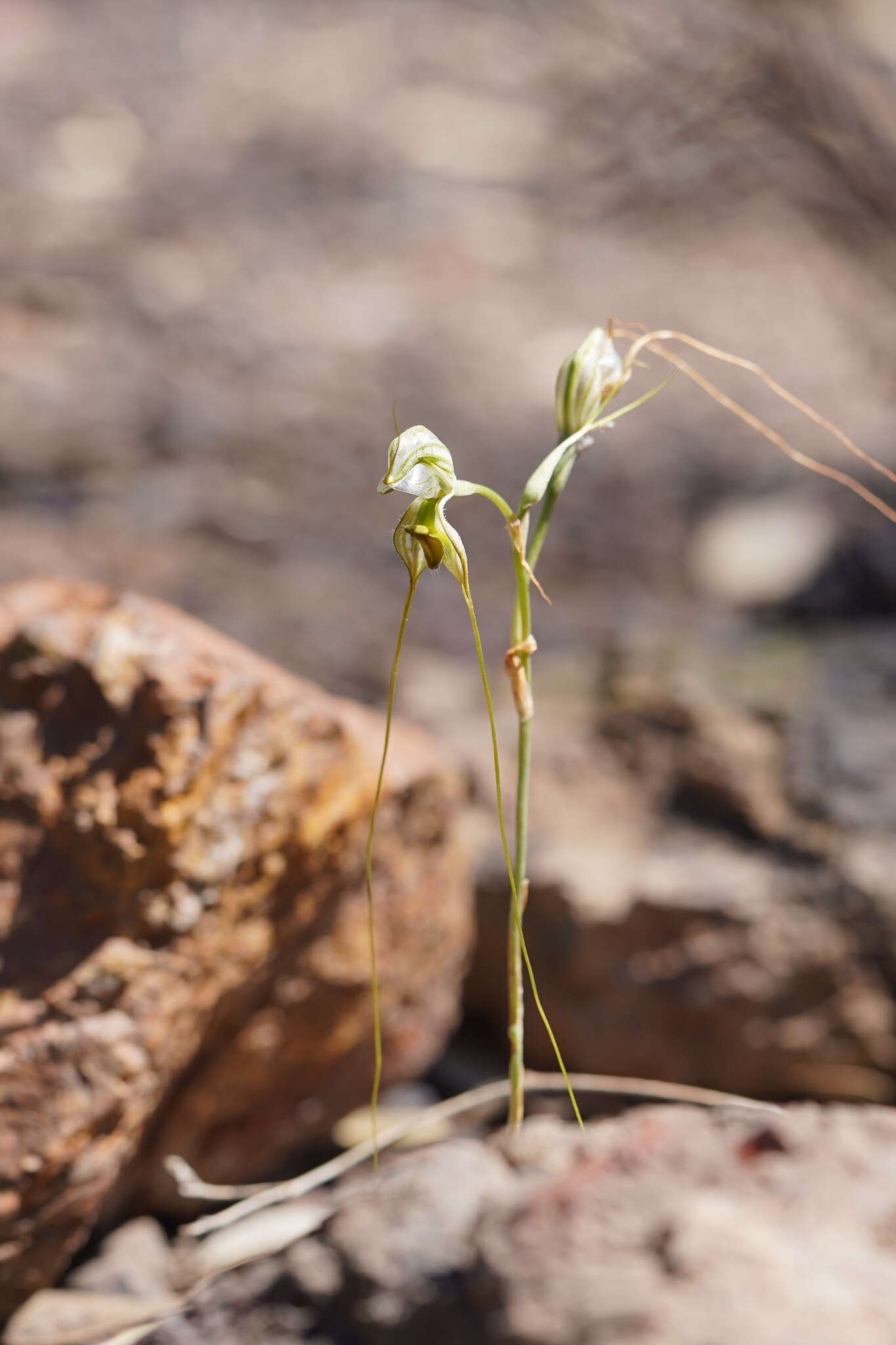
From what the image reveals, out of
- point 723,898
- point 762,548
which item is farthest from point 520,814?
point 762,548

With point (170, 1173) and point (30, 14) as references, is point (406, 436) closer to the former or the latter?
point (170, 1173)

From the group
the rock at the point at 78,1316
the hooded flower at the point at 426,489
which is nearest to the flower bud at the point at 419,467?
the hooded flower at the point at 426,489

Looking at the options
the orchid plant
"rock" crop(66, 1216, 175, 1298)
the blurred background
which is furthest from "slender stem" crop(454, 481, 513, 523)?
the blurred background

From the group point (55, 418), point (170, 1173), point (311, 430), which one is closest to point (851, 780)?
point (170, 1173)

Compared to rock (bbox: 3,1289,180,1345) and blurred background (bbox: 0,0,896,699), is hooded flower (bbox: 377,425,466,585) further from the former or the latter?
blurred background (bbox: 0,0,896,699)

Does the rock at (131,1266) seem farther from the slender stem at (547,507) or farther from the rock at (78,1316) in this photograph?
the slender stem at (547,507)

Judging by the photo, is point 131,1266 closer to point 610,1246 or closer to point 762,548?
point 610,1246
